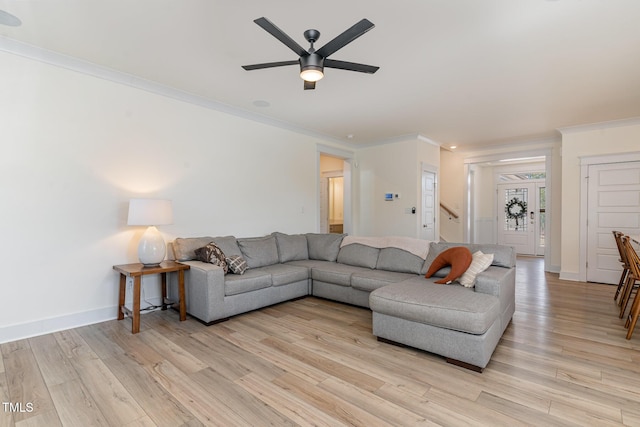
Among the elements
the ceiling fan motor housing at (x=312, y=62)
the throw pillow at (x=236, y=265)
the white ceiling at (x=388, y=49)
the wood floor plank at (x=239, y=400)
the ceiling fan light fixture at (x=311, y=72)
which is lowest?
the wood floor plank at (x=239, y=400)

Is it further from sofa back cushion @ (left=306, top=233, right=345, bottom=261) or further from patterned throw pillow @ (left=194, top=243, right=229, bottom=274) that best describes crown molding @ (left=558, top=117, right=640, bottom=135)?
patterned throw pillow @ (left=194, top=243, right=229, bottom=274)

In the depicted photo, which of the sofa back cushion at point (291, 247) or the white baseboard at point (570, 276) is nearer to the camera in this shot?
the sofa back cushion at point (291, 247)

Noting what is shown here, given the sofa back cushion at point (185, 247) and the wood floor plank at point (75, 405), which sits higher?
the sofa back cushion at point (185, 247)

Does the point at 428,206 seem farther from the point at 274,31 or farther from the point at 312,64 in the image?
the point at 274,31

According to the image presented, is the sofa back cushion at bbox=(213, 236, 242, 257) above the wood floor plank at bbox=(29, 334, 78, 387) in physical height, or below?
above

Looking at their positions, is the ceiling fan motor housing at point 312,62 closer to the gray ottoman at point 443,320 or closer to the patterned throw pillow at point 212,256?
the gray ottoman at point 443,320

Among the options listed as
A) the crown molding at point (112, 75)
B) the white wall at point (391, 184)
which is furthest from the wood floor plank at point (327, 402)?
the white wall at point (391, 184)

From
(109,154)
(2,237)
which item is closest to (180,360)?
(2,237)

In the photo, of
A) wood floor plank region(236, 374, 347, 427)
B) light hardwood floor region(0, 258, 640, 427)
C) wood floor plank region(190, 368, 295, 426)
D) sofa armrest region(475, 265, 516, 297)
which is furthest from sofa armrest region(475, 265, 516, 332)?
wood floor plank region(190, 368, 295, 426)

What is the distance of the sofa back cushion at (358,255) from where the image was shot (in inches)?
163

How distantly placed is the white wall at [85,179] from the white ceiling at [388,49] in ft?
1.22

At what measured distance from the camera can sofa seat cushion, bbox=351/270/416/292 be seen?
3506 mm

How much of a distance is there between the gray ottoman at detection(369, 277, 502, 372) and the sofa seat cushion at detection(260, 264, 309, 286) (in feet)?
4.63

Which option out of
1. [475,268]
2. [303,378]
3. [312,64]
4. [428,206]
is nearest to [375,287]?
[475,268]
